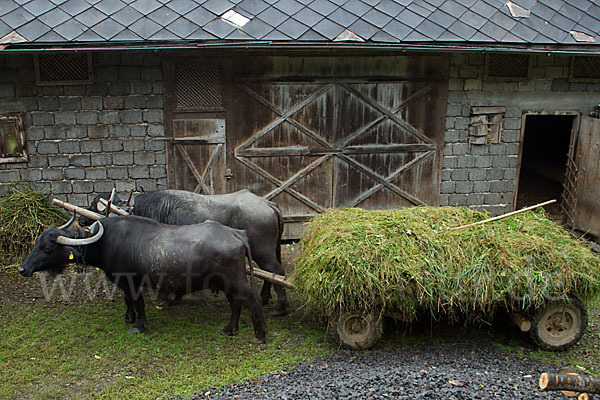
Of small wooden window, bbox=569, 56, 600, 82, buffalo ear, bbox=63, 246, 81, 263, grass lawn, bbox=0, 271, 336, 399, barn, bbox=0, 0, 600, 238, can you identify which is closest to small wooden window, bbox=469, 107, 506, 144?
barn, bbox=0, 0, 600, 238

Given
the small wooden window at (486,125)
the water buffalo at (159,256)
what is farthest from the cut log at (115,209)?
the small wooden window at (486,125)

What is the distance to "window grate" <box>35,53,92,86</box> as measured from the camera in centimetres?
775

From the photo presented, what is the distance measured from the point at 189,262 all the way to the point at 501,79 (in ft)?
20.2

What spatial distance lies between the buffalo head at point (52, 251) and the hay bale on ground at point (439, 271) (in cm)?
238

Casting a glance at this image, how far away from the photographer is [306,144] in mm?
8492

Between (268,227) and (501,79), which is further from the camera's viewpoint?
(501,79)

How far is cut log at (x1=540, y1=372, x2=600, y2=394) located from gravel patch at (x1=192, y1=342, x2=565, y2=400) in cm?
93

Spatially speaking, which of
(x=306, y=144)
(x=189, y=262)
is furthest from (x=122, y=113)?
(x=189, y=262)

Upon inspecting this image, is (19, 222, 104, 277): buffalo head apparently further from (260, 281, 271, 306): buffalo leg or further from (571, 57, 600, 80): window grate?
(571, 57, 600, 80): window grate

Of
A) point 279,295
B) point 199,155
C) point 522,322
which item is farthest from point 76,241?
point 522,322

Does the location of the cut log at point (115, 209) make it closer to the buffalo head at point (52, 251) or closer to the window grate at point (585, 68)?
the buffalo head at point (52, 251)

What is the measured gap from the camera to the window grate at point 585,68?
8805 millimetres

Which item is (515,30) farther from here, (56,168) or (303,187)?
(56,168)

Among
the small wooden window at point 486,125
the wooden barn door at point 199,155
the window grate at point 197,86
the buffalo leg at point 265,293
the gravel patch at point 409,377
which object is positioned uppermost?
the window grate at point 197,86
